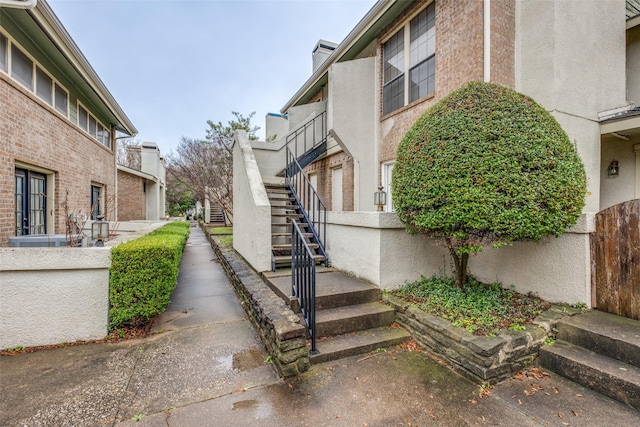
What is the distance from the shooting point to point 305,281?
11.6 ft

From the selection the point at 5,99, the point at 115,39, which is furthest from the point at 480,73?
the point at 115,39

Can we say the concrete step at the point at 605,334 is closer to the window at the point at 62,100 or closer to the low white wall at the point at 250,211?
the low white wall at the point at 250,211

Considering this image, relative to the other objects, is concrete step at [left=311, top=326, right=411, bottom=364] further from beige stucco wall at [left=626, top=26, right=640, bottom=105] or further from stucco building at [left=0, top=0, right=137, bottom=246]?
beige stucco wall at [left=626, top=26, right=640, bottom=105]

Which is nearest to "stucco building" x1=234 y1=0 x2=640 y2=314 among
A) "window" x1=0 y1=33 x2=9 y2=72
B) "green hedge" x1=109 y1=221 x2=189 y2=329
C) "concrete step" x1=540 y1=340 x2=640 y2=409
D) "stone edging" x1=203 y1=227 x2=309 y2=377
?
"concrete step" x1=540 y1=340 x2=640 y2=409

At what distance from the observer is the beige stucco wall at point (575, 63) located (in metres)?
5.13

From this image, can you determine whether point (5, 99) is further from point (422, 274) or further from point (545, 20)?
point (545, 20)

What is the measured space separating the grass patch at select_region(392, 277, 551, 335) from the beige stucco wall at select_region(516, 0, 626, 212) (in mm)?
2938

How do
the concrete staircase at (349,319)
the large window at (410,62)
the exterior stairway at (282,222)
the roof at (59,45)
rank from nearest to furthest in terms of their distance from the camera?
the concrete staircase at (349,319) < the roof at (59,45) < the exterior stairway at (282,222) < the large window at (410,62)

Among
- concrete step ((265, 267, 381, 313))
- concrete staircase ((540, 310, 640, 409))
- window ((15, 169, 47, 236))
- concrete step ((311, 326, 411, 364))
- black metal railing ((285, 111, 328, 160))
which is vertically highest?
black metal railing ((285, 111, 328, 160))

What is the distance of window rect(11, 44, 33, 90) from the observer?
544cm

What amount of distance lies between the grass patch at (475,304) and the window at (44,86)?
27.4ft

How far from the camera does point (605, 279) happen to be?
11.2 feet

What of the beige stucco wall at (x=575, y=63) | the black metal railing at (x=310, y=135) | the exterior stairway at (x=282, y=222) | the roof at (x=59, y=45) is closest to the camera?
the roof at (x=59, y=45)

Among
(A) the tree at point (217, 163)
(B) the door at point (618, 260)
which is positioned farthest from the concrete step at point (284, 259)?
(A) the tree at point (217, 163)
